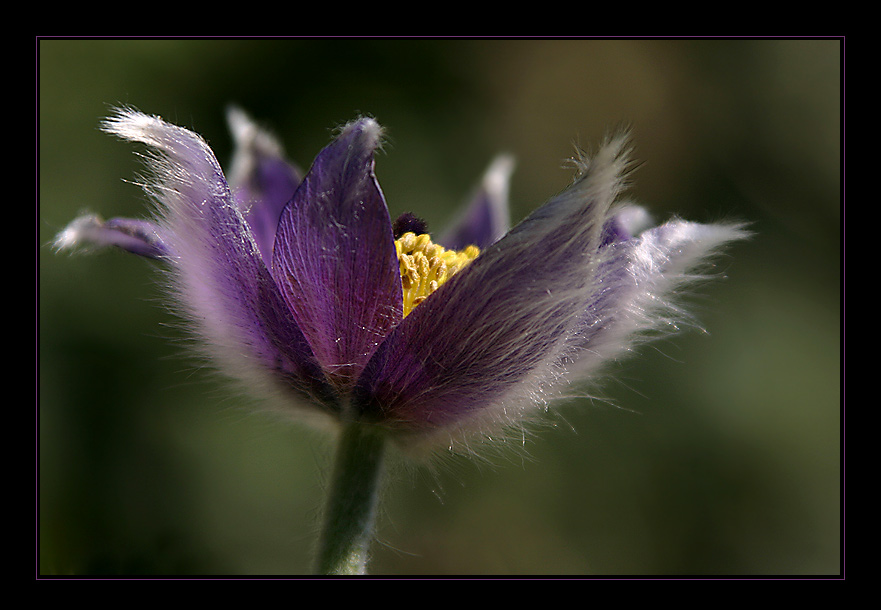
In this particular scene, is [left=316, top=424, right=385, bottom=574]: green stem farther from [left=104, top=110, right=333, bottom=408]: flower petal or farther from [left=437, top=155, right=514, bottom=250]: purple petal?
[left=437, top=155, right=514, bottom=250]: purple petal

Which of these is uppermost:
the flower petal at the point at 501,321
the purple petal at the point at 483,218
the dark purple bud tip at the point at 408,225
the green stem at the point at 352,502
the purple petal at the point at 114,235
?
the purple petal at the point at 483,218

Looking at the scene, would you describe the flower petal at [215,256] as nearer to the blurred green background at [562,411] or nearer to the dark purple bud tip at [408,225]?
the dark purple bud tip at [408,225]

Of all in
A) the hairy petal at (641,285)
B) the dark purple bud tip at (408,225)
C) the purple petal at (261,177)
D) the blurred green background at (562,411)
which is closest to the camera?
the hairy petal at (641,285)

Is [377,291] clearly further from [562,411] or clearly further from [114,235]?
[562,411]

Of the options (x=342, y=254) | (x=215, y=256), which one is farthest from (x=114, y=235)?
(x=342, y=254)

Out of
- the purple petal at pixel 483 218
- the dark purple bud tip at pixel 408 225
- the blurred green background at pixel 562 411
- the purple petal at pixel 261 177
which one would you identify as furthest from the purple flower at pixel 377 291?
the blurred green background at pixel 562 411

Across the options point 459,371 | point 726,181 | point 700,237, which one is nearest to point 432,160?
point 726,181
